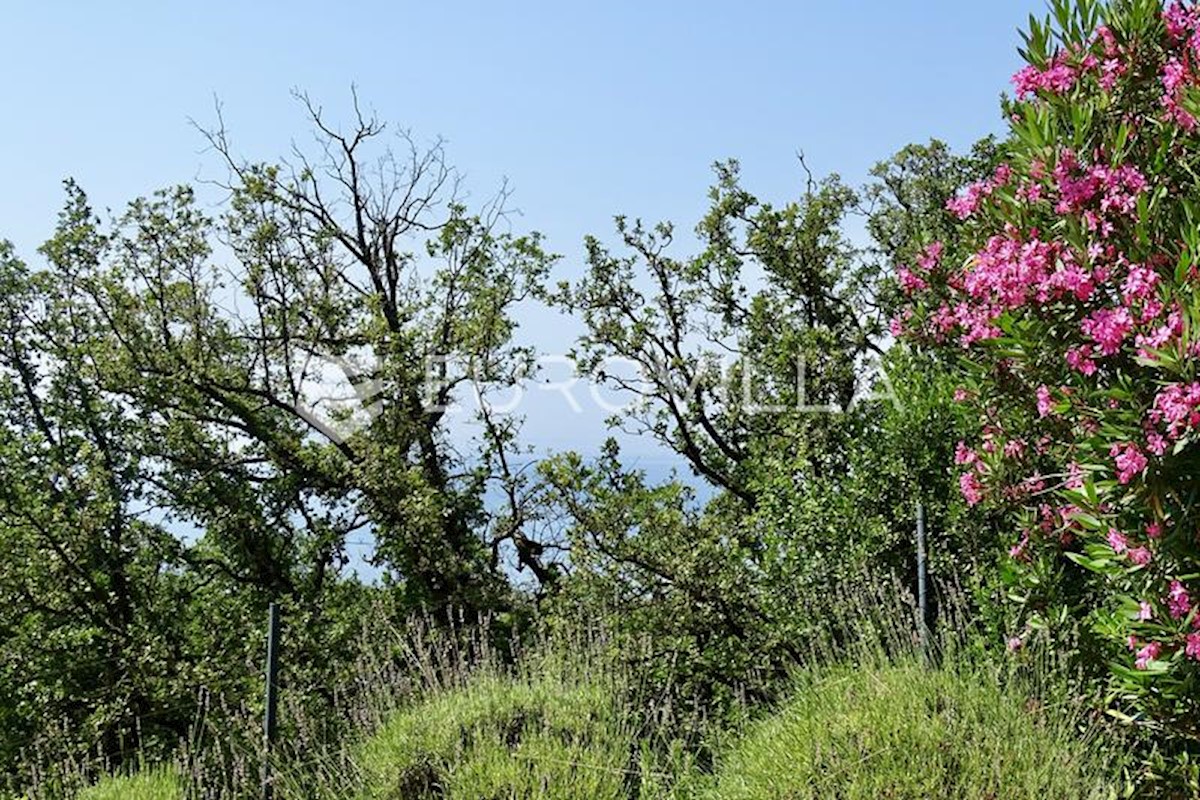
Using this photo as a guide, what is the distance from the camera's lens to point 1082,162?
3.43 metres

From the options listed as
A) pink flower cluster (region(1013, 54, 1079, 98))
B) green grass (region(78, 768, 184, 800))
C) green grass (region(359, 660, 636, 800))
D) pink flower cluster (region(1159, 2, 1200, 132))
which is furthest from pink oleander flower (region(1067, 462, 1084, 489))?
green grass (region(78, 768, 184, 800))

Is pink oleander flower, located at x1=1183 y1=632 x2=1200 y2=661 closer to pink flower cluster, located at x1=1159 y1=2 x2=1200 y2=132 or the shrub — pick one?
the shrub

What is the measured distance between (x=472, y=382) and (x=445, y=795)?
5.57 metres

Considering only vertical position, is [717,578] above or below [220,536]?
below

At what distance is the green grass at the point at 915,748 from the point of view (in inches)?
136

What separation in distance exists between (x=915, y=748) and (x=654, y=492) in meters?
4.82

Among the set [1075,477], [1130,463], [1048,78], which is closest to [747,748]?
[1075,477]

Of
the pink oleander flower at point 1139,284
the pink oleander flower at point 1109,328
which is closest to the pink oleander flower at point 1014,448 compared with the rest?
the pink oleander flower at point 1109,328

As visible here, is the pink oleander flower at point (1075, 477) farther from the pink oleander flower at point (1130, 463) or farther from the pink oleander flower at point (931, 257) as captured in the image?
the pink oleander flower at point (931, 257)

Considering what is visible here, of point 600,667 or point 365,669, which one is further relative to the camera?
point 365,669

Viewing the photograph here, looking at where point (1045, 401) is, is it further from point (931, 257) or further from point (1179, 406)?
point (931, 257)

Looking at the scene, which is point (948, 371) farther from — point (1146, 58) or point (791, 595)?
point (1146, 58)

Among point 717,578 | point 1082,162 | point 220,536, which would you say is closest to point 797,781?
point 1082,162

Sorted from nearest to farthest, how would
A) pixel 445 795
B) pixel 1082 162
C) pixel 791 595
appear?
pixel 1082 162 → pixel 445 795 → pixel 791 595
